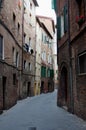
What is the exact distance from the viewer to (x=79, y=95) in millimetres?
13578

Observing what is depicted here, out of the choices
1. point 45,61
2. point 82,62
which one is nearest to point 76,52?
point 82,62

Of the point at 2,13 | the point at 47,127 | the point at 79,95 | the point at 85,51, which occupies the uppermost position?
the point at 2,13

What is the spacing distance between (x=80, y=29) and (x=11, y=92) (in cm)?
835

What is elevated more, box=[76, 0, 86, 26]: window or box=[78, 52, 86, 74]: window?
box=[76, 0, 86, 26]: window

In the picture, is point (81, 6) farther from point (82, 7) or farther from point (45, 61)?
point (45, 61)

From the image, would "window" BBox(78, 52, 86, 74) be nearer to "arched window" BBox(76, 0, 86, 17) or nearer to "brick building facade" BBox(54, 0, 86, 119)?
"brick building facade" BBox(54, 0, 86, 119)

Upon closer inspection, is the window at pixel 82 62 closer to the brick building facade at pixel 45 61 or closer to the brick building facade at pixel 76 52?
the brick building facade at pixel 76 52

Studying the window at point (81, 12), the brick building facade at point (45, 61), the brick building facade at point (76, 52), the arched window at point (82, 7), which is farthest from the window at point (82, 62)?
the brick building facade at point (45, 61)

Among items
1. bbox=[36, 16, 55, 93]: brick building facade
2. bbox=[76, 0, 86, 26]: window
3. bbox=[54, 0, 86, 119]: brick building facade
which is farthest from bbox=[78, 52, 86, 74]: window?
bbox=[36, 16, 55, 93]: brick building facade

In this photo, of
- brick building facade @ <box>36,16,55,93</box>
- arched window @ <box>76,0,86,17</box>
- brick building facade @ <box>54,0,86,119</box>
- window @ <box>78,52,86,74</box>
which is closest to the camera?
arched window @ <box>76,0,86,17</box>

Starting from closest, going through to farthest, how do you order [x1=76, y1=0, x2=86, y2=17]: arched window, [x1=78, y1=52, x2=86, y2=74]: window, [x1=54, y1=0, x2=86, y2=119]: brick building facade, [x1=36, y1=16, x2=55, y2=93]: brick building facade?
1. [x1=76, y1=0, x2=86, y2=17]: arched window
2. [x1=54, y1=0, x2=86, y2=119]: brick building facade
3. [x1=78, y1=52, x2=86, y2=74]: window
4. [x1=36, y1=16, x2=55, y2=93]: brick building facade

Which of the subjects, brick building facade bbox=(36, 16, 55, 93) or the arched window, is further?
brick building facade bbox=(36, 16, 55, 93)

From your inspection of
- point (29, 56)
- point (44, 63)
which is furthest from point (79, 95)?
point (44, 63)

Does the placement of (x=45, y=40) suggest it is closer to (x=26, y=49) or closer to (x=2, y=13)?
(x=26, y=49)
